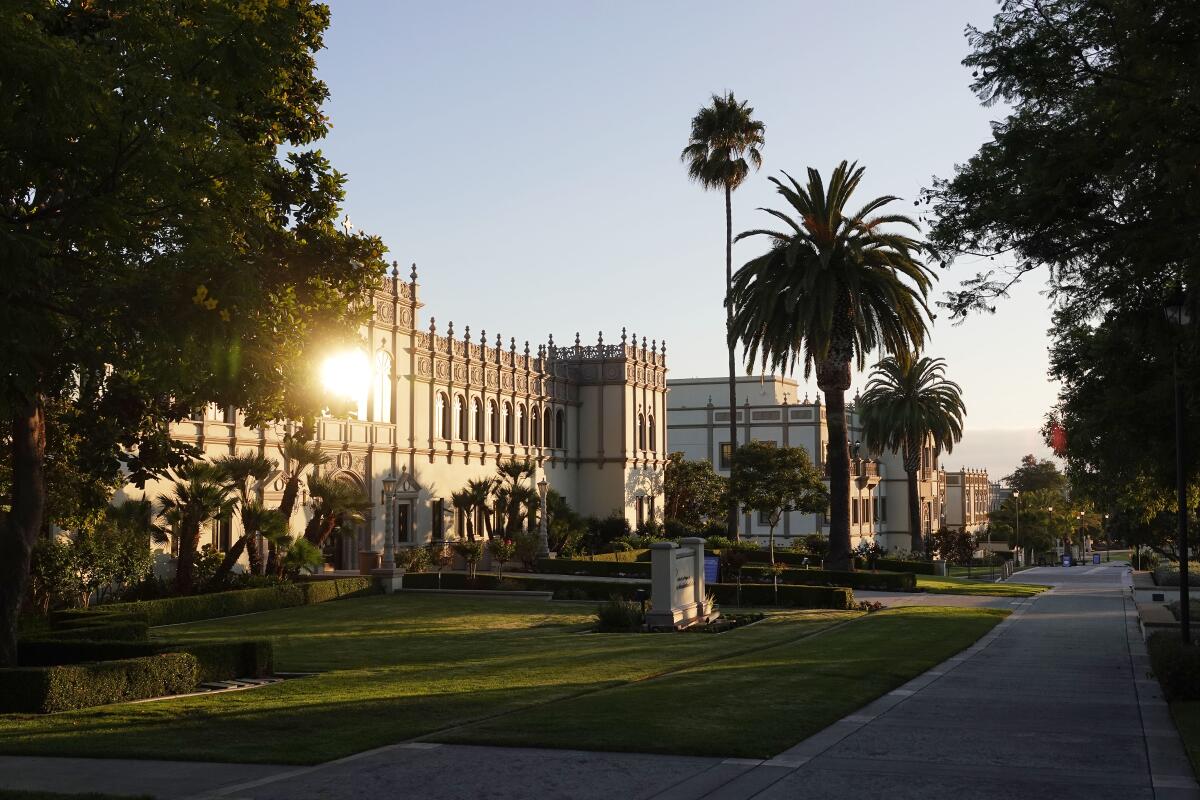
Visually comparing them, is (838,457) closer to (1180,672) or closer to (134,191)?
(1180,672)

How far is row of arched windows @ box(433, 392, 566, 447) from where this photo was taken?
5809 cm

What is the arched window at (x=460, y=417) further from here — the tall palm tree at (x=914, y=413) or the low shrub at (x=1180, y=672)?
the low shrub at (x=1180, y=672)

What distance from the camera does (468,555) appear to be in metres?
47.1

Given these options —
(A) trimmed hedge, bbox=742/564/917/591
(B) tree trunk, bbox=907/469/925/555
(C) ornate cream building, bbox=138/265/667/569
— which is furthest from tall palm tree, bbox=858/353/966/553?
(A) trimmed hedge, bbox=742/564/917/591

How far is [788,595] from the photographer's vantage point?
39.2 meters

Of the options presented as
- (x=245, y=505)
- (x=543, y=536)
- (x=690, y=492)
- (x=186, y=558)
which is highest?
(x=690, y=492)

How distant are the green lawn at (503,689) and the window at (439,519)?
24929 mm

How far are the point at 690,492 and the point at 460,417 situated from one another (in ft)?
69.7

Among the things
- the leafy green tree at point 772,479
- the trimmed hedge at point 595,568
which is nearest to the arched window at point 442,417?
the trimmed hedge at point 595,568

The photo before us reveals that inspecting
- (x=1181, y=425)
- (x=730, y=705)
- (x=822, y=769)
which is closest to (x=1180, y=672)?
(x=1181, y=425)

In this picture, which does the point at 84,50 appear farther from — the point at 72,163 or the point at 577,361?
the point at 577,361

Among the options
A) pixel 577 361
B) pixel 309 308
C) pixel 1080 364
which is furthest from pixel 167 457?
pixel 577 361

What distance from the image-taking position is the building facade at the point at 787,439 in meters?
95.4

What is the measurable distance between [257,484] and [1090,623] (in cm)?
2701
